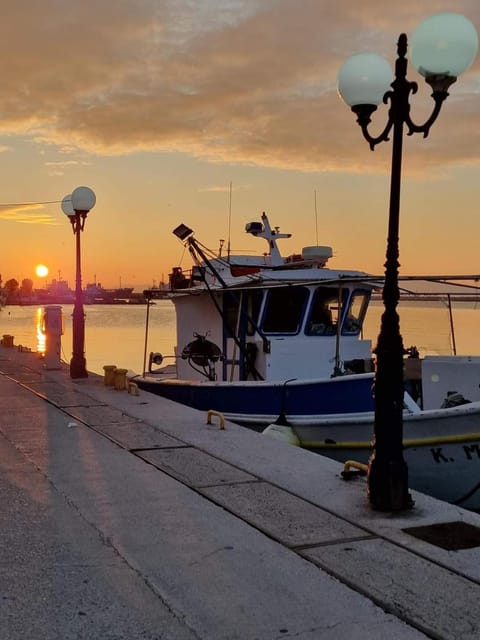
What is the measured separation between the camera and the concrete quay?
3883 millimetres

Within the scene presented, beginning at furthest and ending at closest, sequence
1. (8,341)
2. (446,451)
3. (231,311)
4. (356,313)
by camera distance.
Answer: (8,341)
(231,311)
(356,313)
(446,451)

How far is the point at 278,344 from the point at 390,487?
6852 mm

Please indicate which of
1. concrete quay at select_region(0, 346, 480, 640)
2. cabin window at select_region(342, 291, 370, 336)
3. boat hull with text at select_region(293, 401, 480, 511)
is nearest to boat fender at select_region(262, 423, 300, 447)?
boat hull with text at select_region(293, 401, 480, 511)

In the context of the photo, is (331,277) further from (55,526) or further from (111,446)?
(55,526)

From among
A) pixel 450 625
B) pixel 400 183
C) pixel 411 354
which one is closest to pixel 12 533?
pixel 450 625

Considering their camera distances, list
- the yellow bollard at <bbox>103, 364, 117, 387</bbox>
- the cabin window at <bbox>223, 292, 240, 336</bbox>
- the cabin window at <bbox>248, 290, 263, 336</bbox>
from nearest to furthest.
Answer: the cabin window at <bbox>248, 290, 263, 336</bbox> < the cabin window at <bbox>223, 292, 240, 336</bbox> < the yellow bollard at <bbox>103, 364, 117, 387</bbox>

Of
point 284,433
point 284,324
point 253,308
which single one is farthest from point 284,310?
point 284,433

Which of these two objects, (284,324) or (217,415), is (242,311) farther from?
(217,415)

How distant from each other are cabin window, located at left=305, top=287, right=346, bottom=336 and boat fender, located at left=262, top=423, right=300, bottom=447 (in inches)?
91.5

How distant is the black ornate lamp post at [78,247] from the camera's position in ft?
49.5

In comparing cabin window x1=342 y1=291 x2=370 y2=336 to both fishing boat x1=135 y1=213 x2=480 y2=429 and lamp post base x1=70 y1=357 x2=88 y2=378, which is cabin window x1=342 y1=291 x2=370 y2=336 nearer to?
fishing boat x1=135 y1=213 x2=480 y2=429

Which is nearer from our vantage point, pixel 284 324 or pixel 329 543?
pixel 329 543

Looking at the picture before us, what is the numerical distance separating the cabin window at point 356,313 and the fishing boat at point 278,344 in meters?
0.02

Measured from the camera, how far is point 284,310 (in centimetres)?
1279
